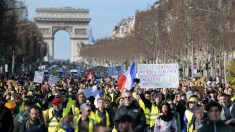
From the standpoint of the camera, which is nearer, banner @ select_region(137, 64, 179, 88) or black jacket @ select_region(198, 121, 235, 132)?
black jacket @ select_region(198, 121, 235, 132)

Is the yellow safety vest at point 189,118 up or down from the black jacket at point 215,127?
down

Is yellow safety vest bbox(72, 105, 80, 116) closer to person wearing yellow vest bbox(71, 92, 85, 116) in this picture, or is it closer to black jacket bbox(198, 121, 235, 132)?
person wearing yellow vest bbox(71, 92, 85, 116)

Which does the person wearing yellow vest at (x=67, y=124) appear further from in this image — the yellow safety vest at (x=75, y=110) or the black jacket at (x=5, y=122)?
the yellow safety vest at (x=75, y=110)

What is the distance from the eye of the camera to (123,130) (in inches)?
317

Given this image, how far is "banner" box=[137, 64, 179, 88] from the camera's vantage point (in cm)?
2134

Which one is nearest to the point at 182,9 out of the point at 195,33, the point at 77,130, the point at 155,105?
the point at 195,33

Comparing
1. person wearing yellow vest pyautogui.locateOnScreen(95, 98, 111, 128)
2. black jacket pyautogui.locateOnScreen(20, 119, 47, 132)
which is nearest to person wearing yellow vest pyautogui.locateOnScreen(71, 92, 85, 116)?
person wearing yellow vest pyautogui.locateOnScreen(95, 98, 111, 128)

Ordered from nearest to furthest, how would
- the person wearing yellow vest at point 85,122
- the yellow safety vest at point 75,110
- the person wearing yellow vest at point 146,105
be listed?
the person wearing yellow vest at point 85,122, the yellow safety vest at point 75,110, the person wearing yellow vest at point 146,105

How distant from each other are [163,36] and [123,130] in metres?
71.9

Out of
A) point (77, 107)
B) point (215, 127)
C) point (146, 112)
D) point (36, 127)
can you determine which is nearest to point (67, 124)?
point (36, 127)

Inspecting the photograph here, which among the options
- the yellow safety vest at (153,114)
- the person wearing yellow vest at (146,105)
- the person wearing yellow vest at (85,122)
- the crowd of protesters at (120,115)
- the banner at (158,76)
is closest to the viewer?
the crowd of protesters at (120,115)

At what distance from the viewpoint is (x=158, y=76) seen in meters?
A: 21.5

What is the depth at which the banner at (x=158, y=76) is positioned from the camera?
21344 mm

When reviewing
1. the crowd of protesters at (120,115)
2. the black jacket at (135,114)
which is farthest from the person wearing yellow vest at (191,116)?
the black jacket at (135,114)
